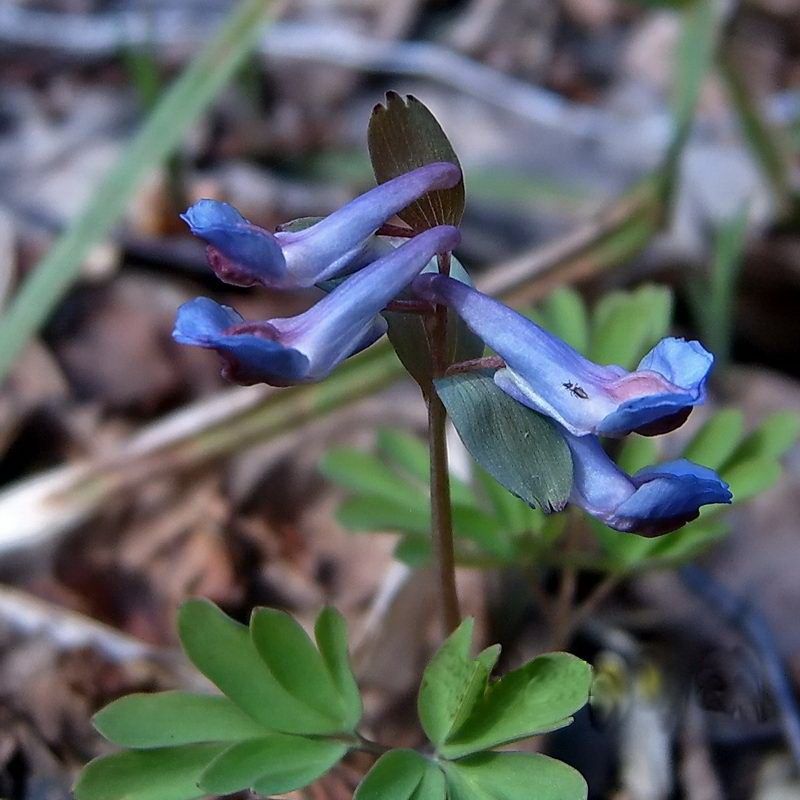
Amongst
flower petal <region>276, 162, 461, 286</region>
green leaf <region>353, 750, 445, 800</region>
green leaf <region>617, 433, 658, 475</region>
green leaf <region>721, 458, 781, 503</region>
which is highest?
flower petal <region>276, 162, 461, 286</region>

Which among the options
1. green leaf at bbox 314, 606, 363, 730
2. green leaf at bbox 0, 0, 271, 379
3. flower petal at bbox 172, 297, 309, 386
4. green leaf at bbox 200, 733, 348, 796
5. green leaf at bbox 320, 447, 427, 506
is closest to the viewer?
flower petal at bbox 172, 297, 309, 386

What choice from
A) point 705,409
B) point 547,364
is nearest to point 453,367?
point 547,364

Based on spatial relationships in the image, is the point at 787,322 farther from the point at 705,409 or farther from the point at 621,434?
the point at 621,434

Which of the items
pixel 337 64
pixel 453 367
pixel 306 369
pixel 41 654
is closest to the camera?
pixel 306 369

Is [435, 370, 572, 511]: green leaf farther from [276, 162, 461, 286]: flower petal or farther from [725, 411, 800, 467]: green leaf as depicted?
[725, 411, 800, 467]: green leaf

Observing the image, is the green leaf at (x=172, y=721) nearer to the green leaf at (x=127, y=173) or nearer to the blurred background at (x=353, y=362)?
the blurred background at (x=353, y=362)

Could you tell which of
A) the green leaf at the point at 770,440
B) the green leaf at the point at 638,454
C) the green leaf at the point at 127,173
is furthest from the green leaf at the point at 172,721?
the green leaf at the point at 127,173

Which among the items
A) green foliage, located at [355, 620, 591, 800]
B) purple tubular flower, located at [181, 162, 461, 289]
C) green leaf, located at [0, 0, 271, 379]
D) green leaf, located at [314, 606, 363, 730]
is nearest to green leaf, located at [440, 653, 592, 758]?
green foliage, located at [355, 620, 591, 800]
